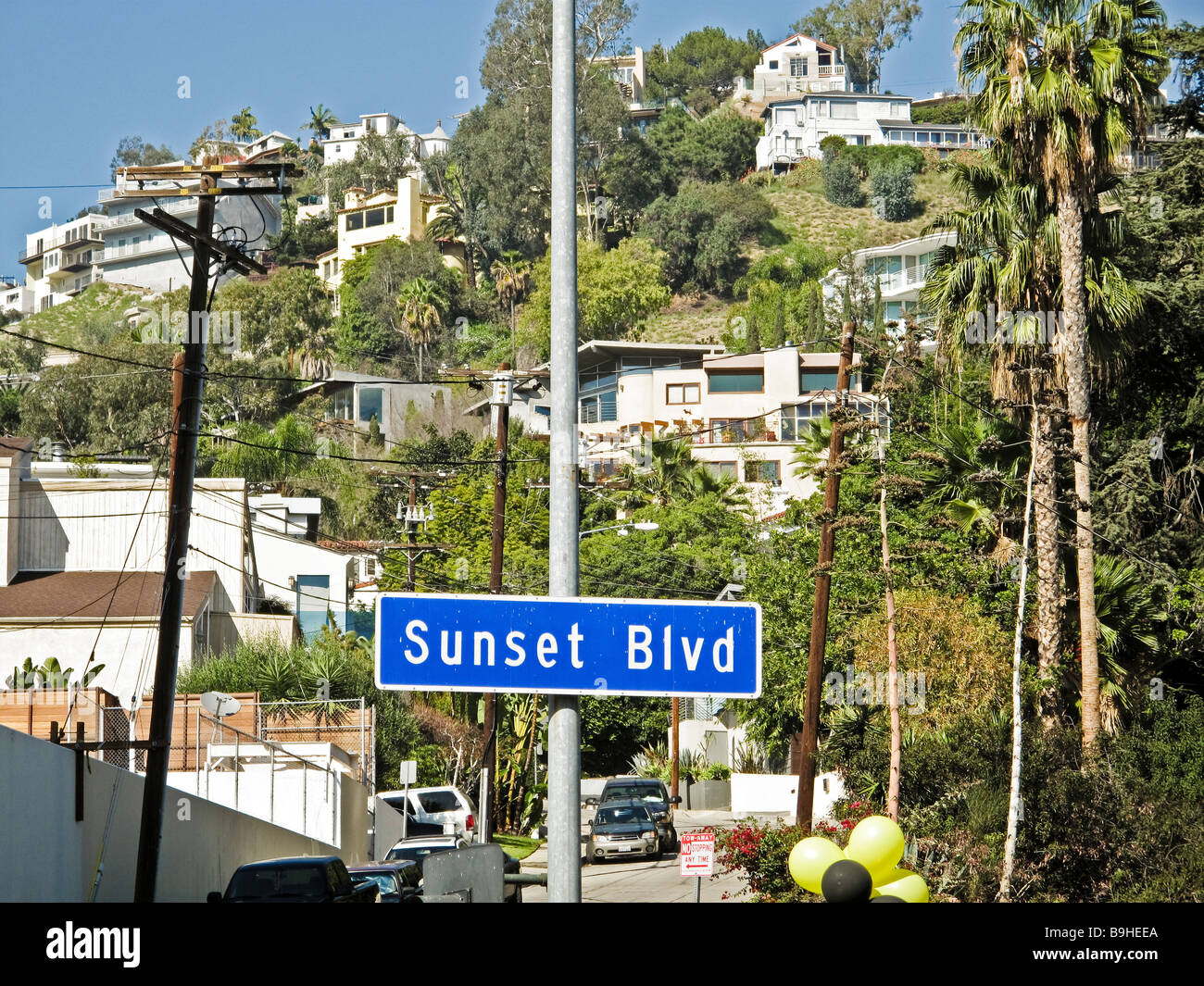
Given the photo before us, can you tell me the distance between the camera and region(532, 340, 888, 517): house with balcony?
70.9 metres

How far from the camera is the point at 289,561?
54.3m

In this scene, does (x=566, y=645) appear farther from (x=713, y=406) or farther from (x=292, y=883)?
(x=713, y=406)

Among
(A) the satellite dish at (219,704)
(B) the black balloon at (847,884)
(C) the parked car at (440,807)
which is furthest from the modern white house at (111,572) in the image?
(B) the black balloon at (847,884)

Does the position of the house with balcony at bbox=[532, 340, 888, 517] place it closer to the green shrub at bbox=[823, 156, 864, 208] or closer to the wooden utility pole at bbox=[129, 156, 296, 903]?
the wooden utility pole at bbox=[129, 156, 296, 903]

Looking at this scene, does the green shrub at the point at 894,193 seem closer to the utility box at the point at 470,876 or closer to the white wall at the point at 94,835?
the white wall at the point at 94,835

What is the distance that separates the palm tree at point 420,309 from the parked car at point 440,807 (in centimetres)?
7537

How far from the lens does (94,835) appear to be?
59.8 feet

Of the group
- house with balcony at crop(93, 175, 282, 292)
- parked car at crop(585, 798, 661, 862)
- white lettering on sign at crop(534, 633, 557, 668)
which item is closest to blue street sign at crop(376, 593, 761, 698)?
white lettering on sign at crop(534, 633, 557, 668)

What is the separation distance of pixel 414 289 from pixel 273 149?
91.6 metres

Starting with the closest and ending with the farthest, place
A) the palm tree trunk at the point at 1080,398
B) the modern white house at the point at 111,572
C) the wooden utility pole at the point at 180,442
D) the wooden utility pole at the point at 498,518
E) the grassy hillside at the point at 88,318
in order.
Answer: the wooden utility pole at the point at 180,442
the palm tree trunk at the point at 1080,398
the wooden utility pole at the point at 498,518
the modern white house at the point at 111,572
the grassy hillside at the point at 88,318

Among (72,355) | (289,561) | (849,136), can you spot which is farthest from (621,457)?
(849,136)

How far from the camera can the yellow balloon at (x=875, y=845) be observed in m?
11.2

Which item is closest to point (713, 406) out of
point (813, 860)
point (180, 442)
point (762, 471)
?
point (762, 471)
